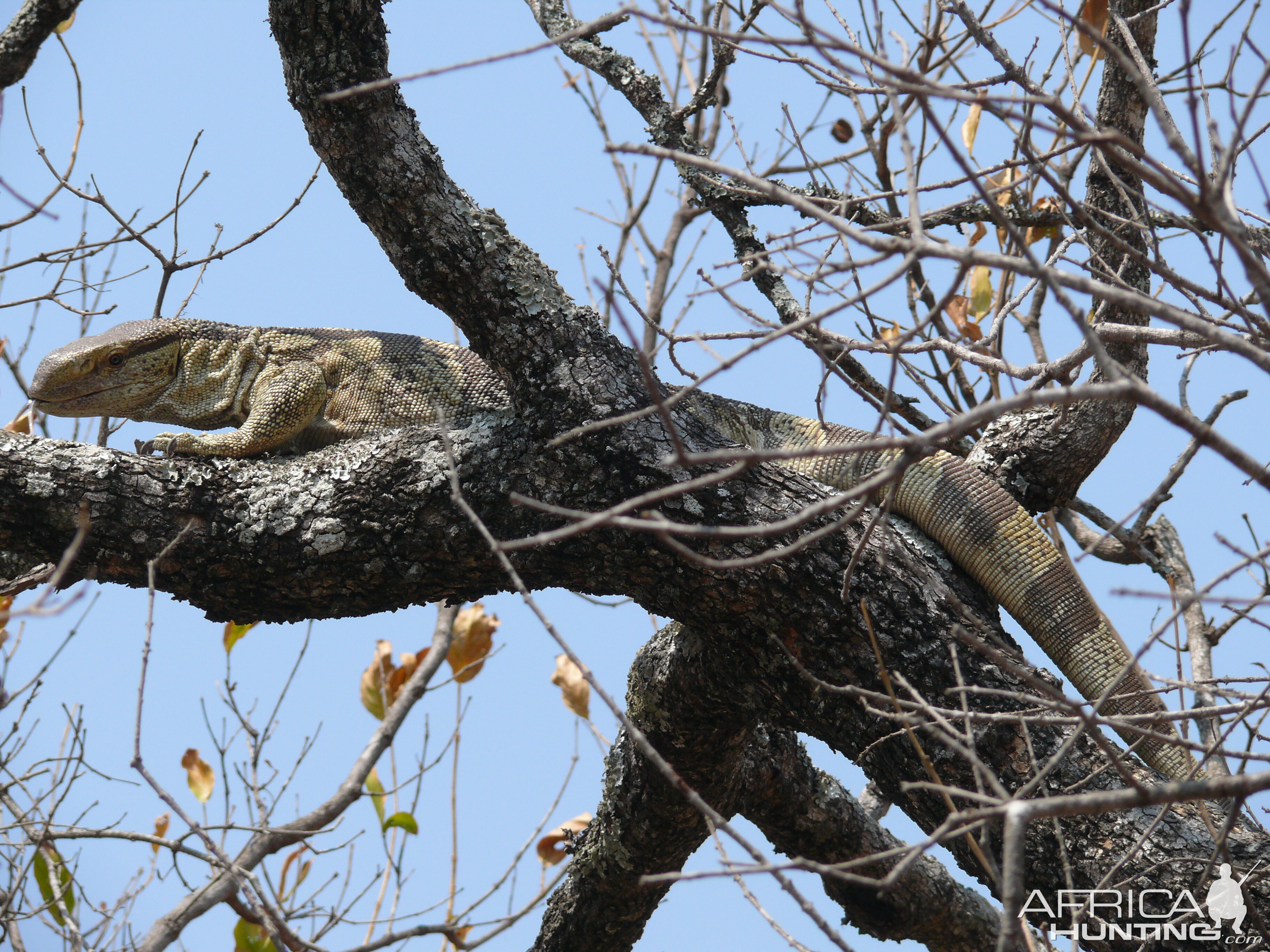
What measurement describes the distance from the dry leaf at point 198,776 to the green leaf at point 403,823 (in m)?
1.16

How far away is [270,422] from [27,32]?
1688 millimetres

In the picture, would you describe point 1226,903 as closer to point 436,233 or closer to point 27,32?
point 436,233

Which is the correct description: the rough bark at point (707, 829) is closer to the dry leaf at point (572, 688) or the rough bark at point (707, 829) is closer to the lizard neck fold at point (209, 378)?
the dry leaf at point (572, 688)

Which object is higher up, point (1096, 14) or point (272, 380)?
point (272, 380)

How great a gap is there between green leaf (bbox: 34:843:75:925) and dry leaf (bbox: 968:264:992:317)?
5452 mm

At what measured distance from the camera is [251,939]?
513 centimetres

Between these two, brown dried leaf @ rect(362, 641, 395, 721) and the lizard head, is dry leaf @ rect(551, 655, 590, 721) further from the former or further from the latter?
the lizard head

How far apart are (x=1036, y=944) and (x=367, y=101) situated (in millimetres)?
3207

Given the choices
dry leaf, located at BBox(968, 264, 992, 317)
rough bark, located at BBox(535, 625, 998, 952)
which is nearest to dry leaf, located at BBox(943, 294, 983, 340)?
dry leaf, located at BBox(968, 264, 992, 317)

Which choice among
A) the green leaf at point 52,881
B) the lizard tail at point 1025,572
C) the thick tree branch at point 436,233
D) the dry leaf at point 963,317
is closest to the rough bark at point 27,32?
the thick tree branch at point 436,233

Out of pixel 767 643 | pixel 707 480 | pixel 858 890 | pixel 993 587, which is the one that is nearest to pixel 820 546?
pixel 767 643

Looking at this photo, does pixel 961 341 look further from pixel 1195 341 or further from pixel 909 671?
pixel 1195 341

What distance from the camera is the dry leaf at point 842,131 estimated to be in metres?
6.13

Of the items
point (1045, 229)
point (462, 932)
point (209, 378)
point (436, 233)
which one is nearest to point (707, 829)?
point (462, 932)
